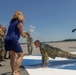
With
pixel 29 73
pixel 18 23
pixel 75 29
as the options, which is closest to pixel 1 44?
pixel 29 73

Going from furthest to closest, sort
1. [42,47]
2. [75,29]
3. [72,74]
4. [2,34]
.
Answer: [75,29], [2,34], [42,47], [72,74]

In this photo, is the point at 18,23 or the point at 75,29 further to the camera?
the point at 75,29

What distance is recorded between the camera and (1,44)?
1316 centimetres

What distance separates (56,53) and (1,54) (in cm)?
331

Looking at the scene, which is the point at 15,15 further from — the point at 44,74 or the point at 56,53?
the point at 56,53

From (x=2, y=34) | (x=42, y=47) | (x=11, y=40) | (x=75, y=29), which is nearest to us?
(x=11, y=40)

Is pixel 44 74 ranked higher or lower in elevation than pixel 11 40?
lower

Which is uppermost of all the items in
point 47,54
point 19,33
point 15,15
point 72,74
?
point 15,15

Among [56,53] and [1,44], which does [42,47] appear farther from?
[1,44]

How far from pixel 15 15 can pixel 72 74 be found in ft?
9.74

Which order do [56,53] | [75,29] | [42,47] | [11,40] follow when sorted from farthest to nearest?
[75,29] → [56,53] → [42,47] → [11,40]

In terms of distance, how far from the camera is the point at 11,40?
8.35 metres

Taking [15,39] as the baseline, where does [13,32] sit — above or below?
above

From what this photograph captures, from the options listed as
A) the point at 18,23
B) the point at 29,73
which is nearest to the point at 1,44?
the point at 29,73
